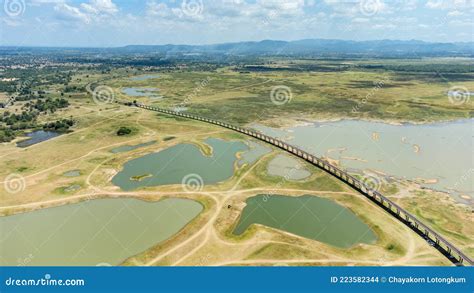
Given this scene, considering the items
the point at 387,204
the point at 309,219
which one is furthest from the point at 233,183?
the point at 387,204

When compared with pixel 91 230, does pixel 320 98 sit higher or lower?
higher

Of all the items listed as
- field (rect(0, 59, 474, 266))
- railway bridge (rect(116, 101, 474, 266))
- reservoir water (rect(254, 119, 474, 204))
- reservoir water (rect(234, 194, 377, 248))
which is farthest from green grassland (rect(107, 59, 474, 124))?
reservoir water (rect(234, 194, 377, 248))

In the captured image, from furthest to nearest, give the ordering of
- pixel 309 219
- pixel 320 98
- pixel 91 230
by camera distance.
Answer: pixel 320 98 → pixel 309 219 → pixel 91 230

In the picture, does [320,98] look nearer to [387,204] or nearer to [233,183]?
[233,183]

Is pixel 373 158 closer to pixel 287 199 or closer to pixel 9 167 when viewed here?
pixel 287 199

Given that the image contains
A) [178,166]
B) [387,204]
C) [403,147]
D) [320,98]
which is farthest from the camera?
[320,98]

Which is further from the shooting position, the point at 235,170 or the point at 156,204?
the point at 235,170

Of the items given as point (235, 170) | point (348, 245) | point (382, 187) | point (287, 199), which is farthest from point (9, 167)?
point (382, 187)
